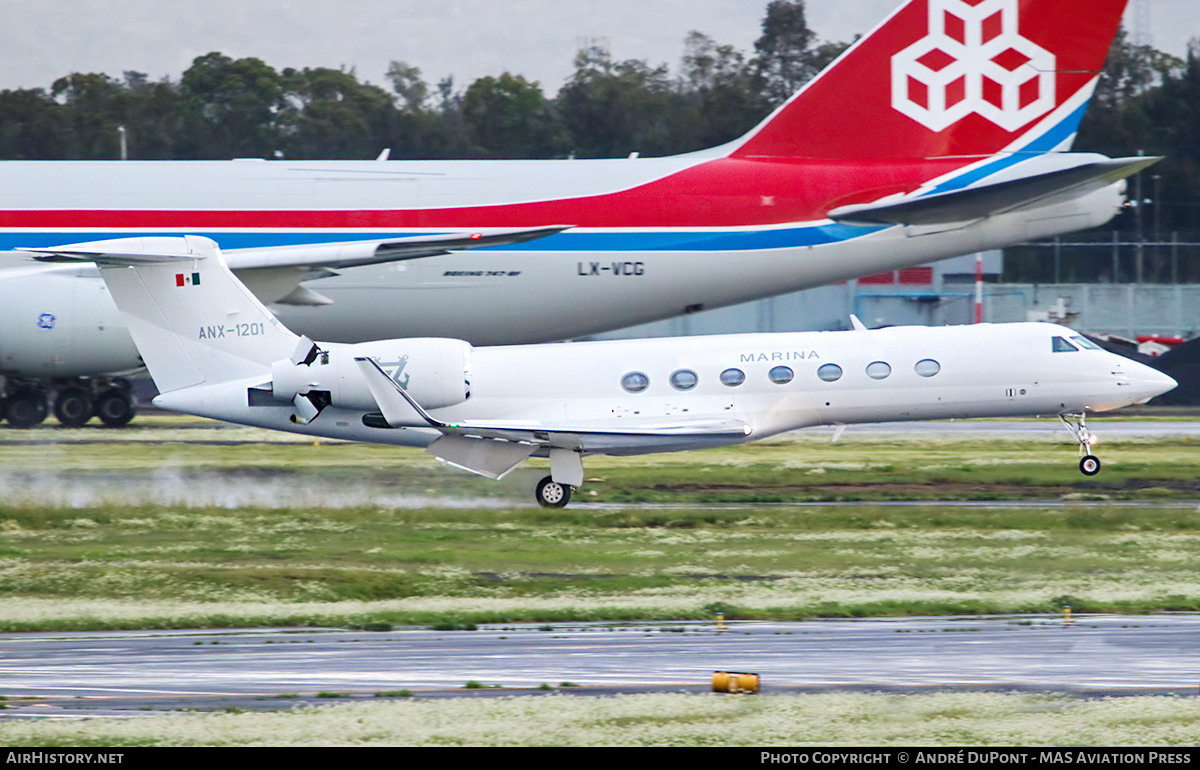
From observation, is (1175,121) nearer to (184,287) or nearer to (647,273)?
(647,273)

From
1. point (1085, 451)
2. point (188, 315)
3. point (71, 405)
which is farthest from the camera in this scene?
point (71, 405)

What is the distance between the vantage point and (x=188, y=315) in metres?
22.3

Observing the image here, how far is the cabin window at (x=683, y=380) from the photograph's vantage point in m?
22.3

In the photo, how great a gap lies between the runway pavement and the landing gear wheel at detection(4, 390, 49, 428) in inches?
791

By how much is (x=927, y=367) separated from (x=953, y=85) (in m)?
8.41

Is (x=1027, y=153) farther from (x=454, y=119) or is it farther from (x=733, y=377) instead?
(x=454, y=119)

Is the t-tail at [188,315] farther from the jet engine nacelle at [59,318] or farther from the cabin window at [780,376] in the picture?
the cabin window at [780,376]

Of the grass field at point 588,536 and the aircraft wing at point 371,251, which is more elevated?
the aircraft wing at point 371,251

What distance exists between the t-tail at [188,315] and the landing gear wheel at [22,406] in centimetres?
1117

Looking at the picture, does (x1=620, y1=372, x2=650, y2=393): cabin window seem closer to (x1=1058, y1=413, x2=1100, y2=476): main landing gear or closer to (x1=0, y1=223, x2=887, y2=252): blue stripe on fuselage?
(x1=0, y1=223, x2=887, y2=252): blue stripe on fuselage

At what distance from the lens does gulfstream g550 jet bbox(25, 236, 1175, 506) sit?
2173 centimetres

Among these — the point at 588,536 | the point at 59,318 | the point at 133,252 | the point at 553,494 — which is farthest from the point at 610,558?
the point at 59,318

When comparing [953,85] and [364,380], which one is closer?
[364,380]

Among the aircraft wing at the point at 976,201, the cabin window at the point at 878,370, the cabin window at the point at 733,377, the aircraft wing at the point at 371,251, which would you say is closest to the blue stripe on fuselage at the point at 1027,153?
the aircraft wing at the point at 976,201
